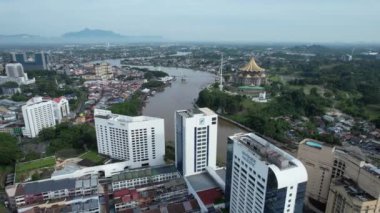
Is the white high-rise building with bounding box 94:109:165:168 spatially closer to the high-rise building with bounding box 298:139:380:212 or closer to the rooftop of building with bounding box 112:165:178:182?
the rooftop of building with bounding box 112:165:178:182

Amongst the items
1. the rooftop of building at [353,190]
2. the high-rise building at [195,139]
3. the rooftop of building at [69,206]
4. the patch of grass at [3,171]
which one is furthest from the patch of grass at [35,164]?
the rooftop of building at [353,190]

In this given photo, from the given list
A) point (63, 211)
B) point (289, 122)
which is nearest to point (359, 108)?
point (289, 122)

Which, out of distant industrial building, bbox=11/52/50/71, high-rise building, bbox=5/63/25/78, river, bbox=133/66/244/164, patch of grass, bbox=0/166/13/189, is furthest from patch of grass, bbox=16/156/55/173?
distant industrial building, bbox=11/52/50/71

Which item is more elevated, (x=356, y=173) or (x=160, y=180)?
(x=356, y=173)

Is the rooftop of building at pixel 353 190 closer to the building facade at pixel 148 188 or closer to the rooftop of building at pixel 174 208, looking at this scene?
the rooftop of building at pixel 174 208

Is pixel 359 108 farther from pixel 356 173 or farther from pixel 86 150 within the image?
pixel 86 150
